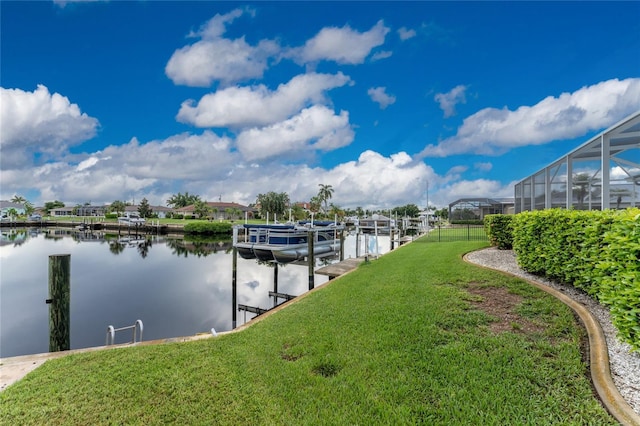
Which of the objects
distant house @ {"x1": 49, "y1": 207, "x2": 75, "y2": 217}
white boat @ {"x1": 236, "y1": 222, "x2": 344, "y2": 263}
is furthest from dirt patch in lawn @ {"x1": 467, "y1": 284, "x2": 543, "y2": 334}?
distant house @ {"x1": 49, "y1": 207, "x2": 75, "y2": 217}

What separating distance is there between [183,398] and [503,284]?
621cm

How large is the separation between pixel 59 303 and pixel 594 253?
9375mm

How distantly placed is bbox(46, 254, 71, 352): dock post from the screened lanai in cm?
1190

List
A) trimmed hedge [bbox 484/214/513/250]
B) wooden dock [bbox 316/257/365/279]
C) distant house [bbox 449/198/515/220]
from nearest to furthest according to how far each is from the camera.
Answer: trimmed hedge [bbox 484/214/513/250], wooden dock [bbox 316/257/365/279], distant house [bbox 449/198/515/220]

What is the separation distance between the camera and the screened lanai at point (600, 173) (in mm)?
7809

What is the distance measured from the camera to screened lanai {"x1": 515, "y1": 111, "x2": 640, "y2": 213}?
781cm

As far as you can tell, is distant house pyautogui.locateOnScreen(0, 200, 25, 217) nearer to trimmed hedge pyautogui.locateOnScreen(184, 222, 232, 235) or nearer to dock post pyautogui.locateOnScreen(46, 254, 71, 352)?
trimmed hedge pyautogui.locateOnScreen(184, 222, 232, 235)

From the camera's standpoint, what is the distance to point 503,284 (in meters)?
6.62

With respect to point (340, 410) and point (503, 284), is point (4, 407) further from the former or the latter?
point (503, 284)

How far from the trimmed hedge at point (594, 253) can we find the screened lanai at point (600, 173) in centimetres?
238

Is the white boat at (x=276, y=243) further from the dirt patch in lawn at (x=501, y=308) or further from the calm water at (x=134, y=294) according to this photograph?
the dirt patch in lawn at (x=501, y=308)

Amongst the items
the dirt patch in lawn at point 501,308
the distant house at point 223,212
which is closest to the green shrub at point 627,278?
the dirt patch in lawn at point 501,308

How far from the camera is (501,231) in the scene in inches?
465

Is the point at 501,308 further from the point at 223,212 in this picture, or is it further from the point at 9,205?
the point at 9,205
